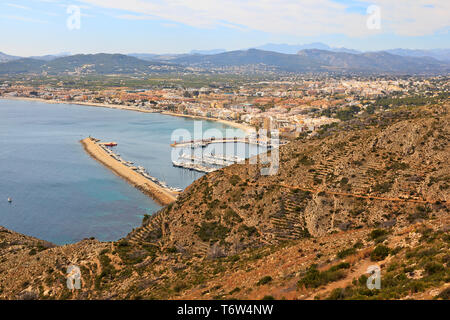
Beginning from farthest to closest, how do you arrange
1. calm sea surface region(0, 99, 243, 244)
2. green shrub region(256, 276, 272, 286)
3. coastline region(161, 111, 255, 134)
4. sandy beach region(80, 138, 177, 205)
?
coastline region(161, 111, 255, 134) < sandy beach region(80, 138, 177, 205) < calm sea surface region(0, 99, 243, 244) < green shrub region(256, 276, 272, 286)

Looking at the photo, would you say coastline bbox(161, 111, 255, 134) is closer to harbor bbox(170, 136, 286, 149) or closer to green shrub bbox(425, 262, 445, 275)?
harbor bbox(170, 136, 286, 149)

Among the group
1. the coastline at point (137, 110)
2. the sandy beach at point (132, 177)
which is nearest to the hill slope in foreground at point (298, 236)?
the sandy beach at point (132, 177)

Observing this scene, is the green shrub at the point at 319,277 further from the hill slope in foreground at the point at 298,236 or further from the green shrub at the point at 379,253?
the green shrub at the point at 379,253

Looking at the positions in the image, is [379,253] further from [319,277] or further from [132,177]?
[132,177]

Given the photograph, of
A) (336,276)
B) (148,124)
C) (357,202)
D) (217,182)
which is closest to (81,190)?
(217,182)

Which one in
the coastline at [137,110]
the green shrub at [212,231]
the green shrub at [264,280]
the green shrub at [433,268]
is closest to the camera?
the green shrub at [433,268]

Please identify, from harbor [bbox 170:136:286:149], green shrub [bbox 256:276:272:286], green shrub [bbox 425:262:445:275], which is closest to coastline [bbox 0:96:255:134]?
harbor [bbox 170:136:286:149]
